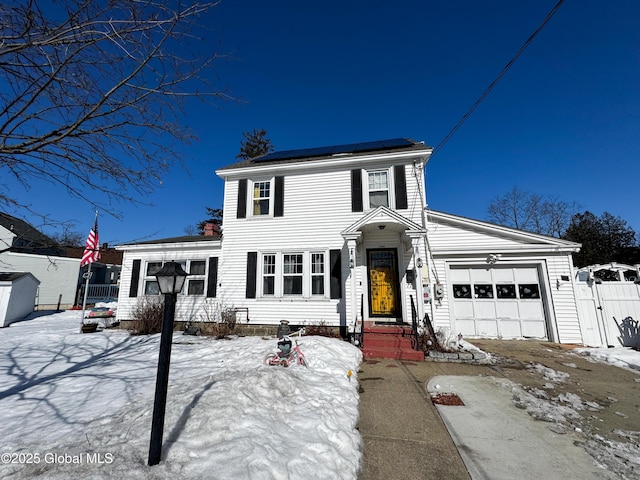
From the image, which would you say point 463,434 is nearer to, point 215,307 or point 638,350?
point 638,350

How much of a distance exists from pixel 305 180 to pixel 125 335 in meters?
8.40

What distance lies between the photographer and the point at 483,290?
8.83m

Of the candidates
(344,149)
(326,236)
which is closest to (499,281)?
(326,236)

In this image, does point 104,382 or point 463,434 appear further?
point 104,382

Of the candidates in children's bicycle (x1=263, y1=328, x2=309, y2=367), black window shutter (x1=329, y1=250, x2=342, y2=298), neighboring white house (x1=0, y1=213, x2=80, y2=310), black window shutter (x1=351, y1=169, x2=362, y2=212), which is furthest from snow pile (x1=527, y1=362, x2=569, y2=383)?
neighboring white house (x1=0, y1=213, x2=80, y2=310)

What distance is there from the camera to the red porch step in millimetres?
6656

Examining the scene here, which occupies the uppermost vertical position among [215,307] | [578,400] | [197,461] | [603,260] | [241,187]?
[241,187]

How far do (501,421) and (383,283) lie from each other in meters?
5.37

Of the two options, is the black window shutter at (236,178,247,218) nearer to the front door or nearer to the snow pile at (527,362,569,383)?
the front door

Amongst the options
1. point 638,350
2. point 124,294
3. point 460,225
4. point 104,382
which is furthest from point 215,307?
point 638,350

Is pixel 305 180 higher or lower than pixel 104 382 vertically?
higher

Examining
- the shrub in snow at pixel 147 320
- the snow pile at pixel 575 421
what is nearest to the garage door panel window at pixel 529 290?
the snow pile at pixel 575 421

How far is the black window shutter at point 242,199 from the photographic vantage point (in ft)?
33.6

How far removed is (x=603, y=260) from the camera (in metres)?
18.6
